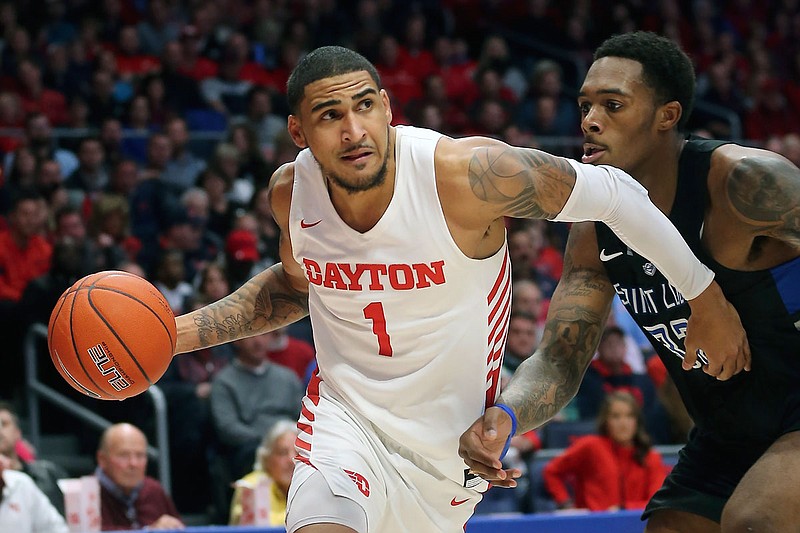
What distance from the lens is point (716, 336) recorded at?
3.66 meters

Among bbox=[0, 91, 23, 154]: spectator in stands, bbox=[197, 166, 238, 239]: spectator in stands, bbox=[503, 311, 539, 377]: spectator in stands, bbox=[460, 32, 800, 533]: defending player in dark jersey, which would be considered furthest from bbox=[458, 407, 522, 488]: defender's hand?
bbox=[0, 91, 23, 154]: spectator in stands

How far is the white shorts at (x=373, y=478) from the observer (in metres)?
3.57

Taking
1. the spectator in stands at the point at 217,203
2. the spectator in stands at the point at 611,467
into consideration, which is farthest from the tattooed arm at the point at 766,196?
the spectator in stands at the point at 217,203

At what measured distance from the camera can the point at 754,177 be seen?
368 centimetres

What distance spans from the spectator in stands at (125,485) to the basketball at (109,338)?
9.13ft

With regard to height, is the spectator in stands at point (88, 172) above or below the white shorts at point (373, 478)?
above

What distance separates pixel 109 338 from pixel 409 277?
99cm

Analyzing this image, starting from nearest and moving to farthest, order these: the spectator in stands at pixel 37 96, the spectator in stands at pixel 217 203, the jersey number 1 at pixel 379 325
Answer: the jersey number 1 at pixel 379 325, the spectator in stands at pixel 217 203, the spectator in stands at pixel 37 96

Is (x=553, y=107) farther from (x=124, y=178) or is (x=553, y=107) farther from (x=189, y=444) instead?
(x=189, y=444)

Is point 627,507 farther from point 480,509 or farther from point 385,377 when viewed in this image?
point 385,377

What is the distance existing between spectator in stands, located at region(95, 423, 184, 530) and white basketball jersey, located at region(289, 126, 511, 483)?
119 inches

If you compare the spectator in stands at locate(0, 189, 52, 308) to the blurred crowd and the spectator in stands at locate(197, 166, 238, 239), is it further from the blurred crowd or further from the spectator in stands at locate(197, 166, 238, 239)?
the spectator in stands at locate(197, 166, 238, 239)

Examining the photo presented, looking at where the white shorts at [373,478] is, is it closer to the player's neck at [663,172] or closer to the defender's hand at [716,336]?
the defender's hand at [716,336]

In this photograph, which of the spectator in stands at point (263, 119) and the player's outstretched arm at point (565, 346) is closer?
the player's outstretched arm at point (565, 346)
